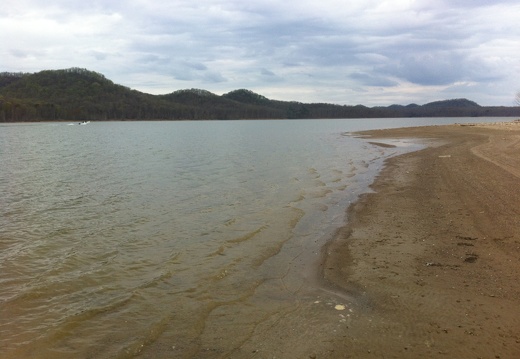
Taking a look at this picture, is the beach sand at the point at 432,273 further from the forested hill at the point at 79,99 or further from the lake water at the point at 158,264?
the forested hill at the point at 79,99

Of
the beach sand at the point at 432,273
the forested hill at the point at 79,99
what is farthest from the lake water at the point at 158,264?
the forested hill at the point at 79,99

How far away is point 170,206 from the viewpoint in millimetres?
13430

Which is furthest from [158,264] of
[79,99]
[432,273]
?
[79,99]

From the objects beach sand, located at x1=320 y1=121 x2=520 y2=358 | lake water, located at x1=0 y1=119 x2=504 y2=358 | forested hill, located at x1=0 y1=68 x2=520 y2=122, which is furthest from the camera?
forested hill, located at x1=0 y1=68 x2=520 y2=122

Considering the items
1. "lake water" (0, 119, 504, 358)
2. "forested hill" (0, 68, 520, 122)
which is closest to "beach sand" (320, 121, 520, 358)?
"lake water" (0, 119, 504, 358)

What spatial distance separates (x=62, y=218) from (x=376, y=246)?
29.6ft

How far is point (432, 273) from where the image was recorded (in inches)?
274

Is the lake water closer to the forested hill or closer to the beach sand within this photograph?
the beach sand

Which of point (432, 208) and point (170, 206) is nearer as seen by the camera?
point (432, 208)

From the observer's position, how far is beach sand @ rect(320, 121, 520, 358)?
4820 millimetres

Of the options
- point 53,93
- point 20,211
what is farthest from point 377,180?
point 53,93

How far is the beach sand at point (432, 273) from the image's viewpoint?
15.8ft

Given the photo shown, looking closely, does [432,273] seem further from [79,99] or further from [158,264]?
[79,99]

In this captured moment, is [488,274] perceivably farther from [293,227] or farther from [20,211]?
[20,211]
